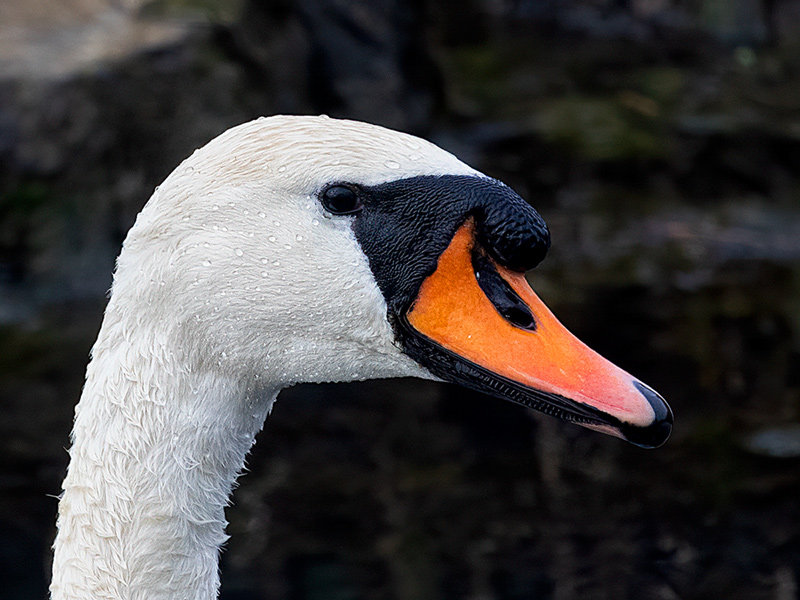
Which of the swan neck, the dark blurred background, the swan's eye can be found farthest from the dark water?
the swan's eye

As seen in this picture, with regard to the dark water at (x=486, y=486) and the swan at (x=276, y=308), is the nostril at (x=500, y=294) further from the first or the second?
the dark water at (x=486, y=486)

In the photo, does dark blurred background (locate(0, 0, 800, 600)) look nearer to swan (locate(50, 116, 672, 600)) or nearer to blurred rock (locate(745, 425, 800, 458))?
blurred rock (locate(745, 425, 800, 458))

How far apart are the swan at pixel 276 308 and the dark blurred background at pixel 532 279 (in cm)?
326

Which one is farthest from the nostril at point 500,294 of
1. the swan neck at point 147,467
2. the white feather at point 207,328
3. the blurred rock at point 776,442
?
the blurred rock at point 776,442

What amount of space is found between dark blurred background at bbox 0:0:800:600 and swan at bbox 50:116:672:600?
3257 millimetres

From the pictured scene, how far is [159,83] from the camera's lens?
7.96 m

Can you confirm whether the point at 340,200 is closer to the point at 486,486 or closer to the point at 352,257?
the point at 352,257

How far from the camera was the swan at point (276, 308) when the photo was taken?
7.02 ft

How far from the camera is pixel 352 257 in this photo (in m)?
2.18

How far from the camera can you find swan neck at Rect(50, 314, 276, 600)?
2.18m

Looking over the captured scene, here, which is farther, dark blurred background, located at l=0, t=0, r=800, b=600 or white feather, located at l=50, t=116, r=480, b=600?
dark blurred background, located at l=0, t=0, r=800, b=600

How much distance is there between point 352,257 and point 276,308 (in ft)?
0.55

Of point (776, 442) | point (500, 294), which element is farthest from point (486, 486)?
point (500, 294)

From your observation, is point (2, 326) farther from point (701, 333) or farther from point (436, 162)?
point (436, 162)
